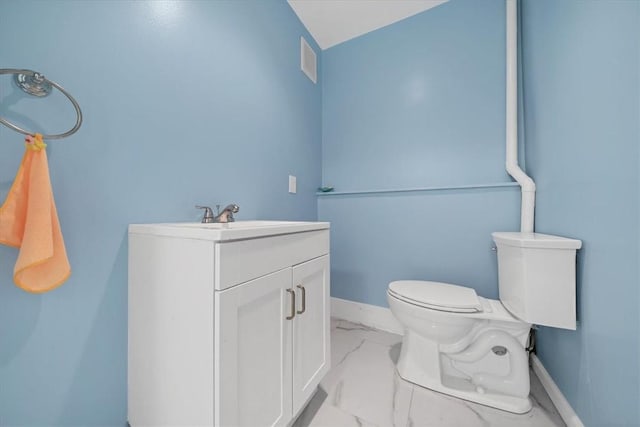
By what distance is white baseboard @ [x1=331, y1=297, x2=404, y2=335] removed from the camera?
5.23ft

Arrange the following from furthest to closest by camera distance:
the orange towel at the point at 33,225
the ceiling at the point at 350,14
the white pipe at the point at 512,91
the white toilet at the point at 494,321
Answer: the ceiling at the point at 350,14, the white pipe at the point at 512,91, the white toilet at the point at 494,321, the orange towel at the point at 33,225

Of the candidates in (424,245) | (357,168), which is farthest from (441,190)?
(357,168)

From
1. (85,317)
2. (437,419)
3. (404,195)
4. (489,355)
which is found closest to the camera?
(85,317)

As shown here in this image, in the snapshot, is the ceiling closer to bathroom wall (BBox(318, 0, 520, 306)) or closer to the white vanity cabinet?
bathroom wall (BBox(318, 0, 520, 306))

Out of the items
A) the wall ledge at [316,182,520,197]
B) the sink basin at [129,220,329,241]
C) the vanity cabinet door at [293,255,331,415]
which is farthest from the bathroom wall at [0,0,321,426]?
the wall ledge at [316,182,520,197]

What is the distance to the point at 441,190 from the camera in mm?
1503

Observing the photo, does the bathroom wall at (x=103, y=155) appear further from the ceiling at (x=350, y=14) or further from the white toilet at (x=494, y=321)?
the white toilet at (x=494, y=321)

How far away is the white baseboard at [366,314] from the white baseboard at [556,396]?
67cm

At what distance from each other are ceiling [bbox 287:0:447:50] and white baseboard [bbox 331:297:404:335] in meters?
2.06

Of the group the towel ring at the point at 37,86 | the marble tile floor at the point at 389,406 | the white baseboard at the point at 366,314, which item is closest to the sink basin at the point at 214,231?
the towel ring at the point at 37,86

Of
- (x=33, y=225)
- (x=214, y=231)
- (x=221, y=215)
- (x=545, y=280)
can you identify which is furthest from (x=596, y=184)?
(x=33, y=225)

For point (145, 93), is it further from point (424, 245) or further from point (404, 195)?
point (424, 245)

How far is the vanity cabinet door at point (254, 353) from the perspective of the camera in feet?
1.76

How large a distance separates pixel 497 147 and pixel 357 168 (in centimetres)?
88
